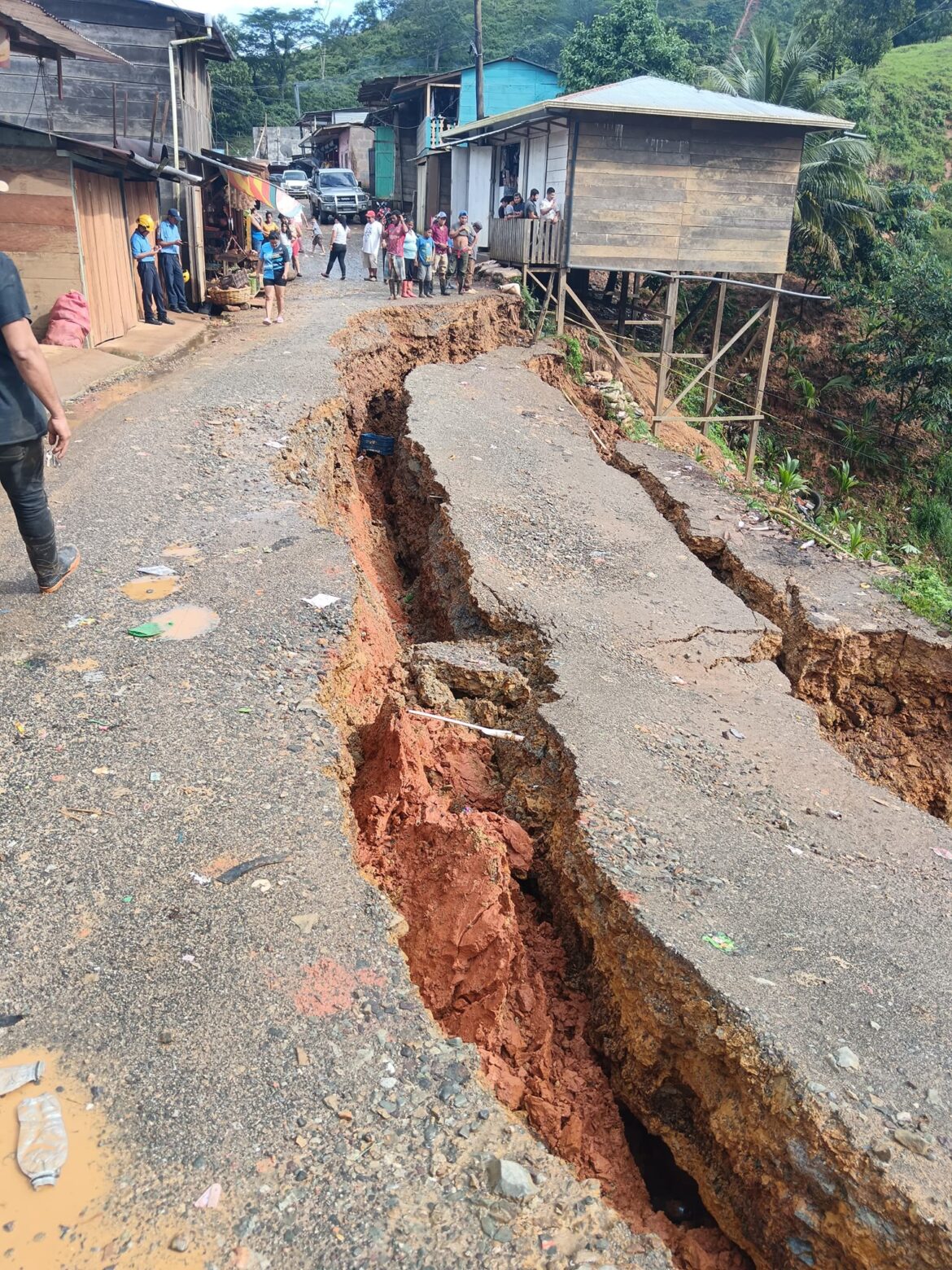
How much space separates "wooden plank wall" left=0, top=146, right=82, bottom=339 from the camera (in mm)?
10578

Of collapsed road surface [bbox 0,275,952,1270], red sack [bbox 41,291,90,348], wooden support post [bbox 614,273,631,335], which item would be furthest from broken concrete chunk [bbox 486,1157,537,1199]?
wooden support post [bbox 614,273,631,335]

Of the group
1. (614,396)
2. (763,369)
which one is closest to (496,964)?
(614,396)

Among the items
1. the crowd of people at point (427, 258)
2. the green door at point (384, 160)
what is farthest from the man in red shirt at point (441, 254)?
the green door at point (384, 160)

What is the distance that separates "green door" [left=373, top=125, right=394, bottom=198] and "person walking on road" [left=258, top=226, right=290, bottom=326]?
824 inches

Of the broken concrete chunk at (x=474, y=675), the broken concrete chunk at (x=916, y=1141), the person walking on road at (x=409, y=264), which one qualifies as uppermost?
the person walking on road at (x=409, y=264)

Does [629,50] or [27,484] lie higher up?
[629,50]

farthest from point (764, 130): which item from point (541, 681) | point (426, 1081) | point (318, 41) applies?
point (318, 41)

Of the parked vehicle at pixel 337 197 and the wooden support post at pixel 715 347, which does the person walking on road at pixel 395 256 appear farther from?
the parked vehicle at pixel 337 197

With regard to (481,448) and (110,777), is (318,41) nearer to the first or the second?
(481,448)

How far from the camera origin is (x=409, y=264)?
15.6 metres

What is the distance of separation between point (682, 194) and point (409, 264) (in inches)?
172

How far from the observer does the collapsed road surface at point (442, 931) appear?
2.47 metres

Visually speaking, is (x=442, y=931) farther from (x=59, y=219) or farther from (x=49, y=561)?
(x=59, y=219)

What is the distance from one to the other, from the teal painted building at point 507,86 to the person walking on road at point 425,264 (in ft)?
48.7
